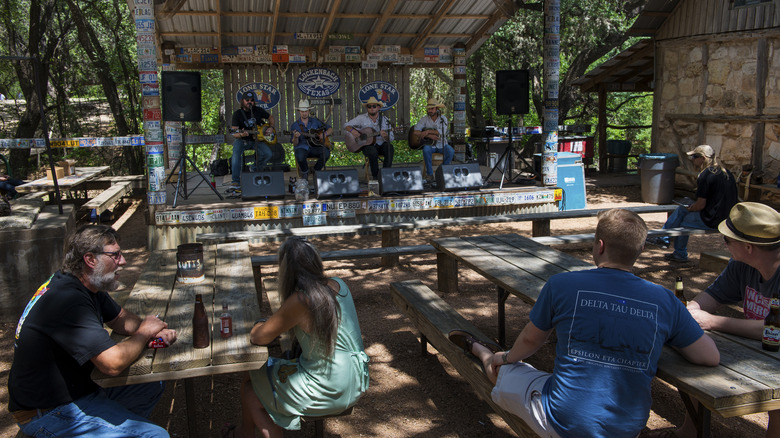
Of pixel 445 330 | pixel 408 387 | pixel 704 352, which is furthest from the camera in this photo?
pixel 408 387

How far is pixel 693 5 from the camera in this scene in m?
10.5

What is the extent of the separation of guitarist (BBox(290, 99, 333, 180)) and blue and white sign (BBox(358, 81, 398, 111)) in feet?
8.95

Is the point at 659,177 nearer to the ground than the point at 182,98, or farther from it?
nearer to the ground

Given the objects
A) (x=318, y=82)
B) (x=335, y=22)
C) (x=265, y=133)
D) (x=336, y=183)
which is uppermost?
(x=335, y=22)

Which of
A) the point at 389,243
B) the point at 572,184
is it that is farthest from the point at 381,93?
the point at 389,243

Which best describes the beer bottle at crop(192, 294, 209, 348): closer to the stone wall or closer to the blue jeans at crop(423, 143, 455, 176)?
the blue jeans at crop(423, 143, 455, 176)

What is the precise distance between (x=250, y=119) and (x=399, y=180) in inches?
92.9

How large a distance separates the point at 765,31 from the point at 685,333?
9073 mm

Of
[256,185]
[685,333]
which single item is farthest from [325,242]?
[685,333]

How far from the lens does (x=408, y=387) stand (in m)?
3.81

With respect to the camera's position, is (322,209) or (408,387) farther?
(322,209)

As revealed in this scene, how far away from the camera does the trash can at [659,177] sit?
10.6 meters

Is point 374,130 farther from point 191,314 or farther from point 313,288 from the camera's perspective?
point 313,288

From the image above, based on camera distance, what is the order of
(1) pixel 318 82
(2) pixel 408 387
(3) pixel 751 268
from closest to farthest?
(3) pixel 751 268, (2) pixel 408 387, (1) pixel 318 82
